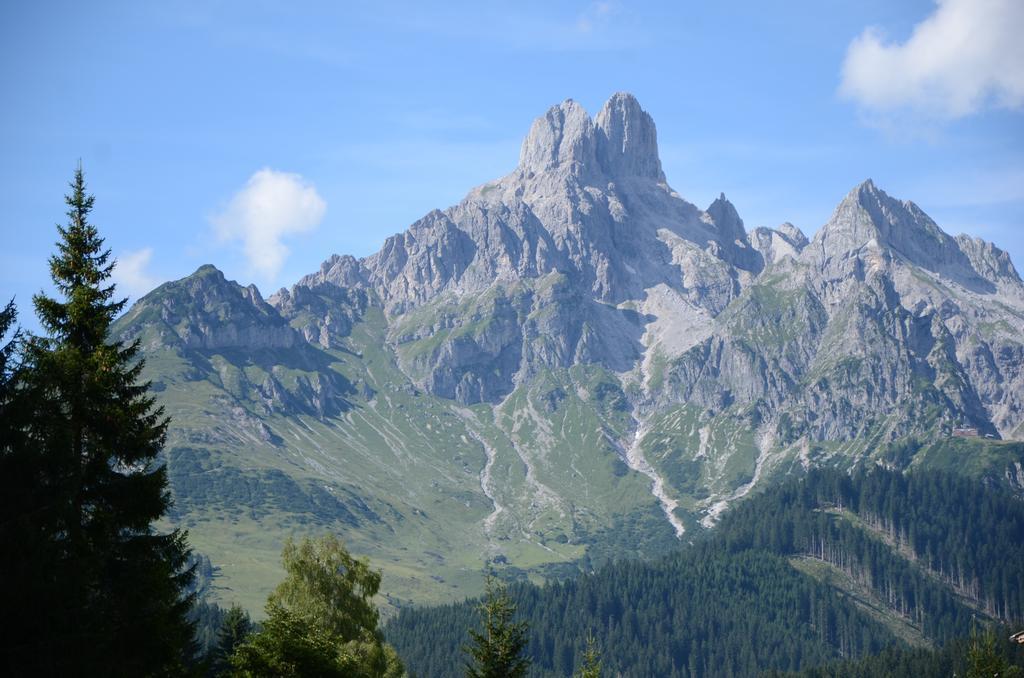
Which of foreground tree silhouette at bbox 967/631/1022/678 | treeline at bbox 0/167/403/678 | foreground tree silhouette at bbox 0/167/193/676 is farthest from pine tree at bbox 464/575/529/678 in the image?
foreground tree silhouette at bbox 967/631/1022/678

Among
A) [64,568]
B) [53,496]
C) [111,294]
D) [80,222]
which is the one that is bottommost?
[64,568]

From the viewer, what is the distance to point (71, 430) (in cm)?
4347

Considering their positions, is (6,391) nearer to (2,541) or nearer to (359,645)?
(2,541)

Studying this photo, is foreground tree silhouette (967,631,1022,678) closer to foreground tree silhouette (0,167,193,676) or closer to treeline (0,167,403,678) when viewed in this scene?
treeline (0,167,403,678)

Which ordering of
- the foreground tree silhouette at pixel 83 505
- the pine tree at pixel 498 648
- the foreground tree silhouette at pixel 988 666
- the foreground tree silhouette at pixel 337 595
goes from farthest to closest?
the foreground tree silhouette at pixel 988 666
the foreground tree silhouette at pixel 337 595
the pine tree at pixel 498 648
the foreground tree silhouette at pixel 83 505

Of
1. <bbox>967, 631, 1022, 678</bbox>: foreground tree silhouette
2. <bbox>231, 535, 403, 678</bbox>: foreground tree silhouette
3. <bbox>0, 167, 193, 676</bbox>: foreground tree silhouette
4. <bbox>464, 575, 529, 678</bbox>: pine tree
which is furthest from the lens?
<bbox>967, 631, 1022, 678</bbox>: foreground tree silhouette

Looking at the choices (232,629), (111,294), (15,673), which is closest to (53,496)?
(15,673)

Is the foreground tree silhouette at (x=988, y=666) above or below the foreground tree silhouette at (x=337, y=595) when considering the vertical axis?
below

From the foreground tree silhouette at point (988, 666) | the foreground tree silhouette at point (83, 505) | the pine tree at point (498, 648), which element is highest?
the foreground tree silhouette at point (83, 505)

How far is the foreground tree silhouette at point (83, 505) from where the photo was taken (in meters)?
36.7

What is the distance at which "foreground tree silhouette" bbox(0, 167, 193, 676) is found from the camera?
36656 millimetres

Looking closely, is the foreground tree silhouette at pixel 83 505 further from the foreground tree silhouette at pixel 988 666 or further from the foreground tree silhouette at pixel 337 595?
the foreground tree silhouette at pixel 988 666

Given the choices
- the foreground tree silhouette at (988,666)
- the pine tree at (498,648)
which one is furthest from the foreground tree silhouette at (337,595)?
the foreground tree silhouette at (988,666)

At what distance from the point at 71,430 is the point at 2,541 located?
27.2 feet
